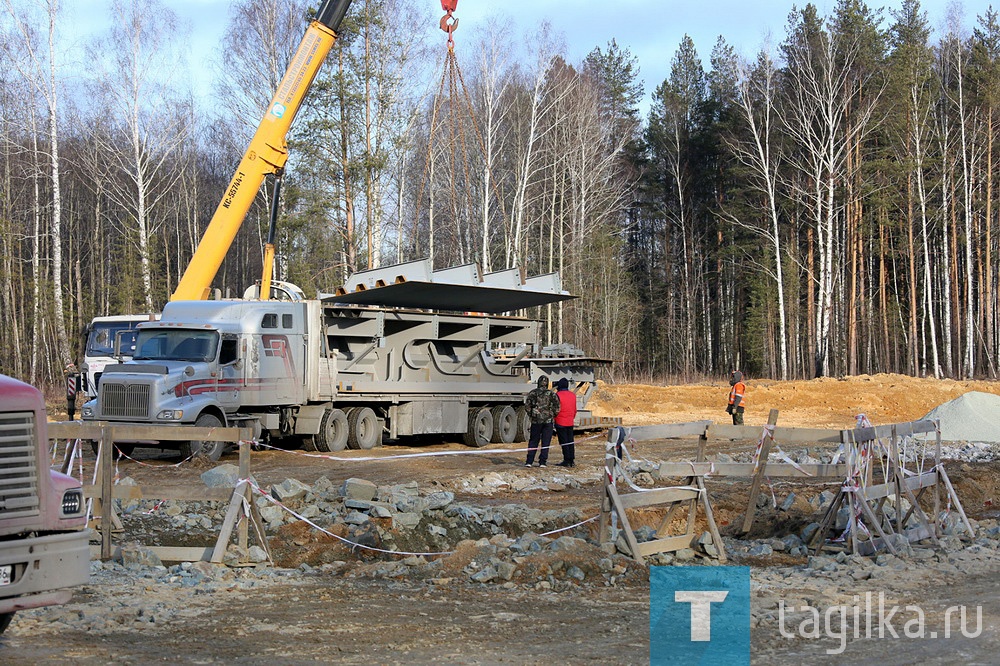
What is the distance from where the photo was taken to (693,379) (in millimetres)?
47906

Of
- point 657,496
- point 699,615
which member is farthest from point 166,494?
point 699,615

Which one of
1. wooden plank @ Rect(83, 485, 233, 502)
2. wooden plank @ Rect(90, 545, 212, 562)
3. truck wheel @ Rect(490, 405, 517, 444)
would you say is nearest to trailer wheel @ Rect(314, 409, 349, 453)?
truck wheel @ Rect(490, 405, 517, 444)

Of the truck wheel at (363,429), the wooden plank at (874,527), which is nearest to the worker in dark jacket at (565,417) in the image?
the truck wheel at (363,429)

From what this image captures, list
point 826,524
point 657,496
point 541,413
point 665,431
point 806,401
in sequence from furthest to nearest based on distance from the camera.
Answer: point 806,401
point 541,413
point 826,524
point 665,431
point 657,496

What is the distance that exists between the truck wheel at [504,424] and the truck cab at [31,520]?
18.0 meters

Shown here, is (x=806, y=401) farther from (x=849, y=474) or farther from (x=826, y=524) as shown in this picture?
(x=849, y=474)

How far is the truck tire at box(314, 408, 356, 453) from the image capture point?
2061 cm

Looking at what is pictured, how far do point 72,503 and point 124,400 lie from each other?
1228 centimetres

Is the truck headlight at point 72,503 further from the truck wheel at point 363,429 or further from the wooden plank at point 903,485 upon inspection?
the truck wheel at point 363,429

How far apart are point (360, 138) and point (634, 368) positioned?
28.2m

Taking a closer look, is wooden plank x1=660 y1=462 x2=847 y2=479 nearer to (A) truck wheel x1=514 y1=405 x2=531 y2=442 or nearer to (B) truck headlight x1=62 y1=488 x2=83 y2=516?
(B) truck headlight x1=62 y1=488 x2=83 y2=516

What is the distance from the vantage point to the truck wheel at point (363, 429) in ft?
69.6

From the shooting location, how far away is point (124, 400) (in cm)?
1791

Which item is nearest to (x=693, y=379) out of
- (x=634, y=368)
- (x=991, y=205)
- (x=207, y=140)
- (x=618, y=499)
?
(x=634, y=368)
